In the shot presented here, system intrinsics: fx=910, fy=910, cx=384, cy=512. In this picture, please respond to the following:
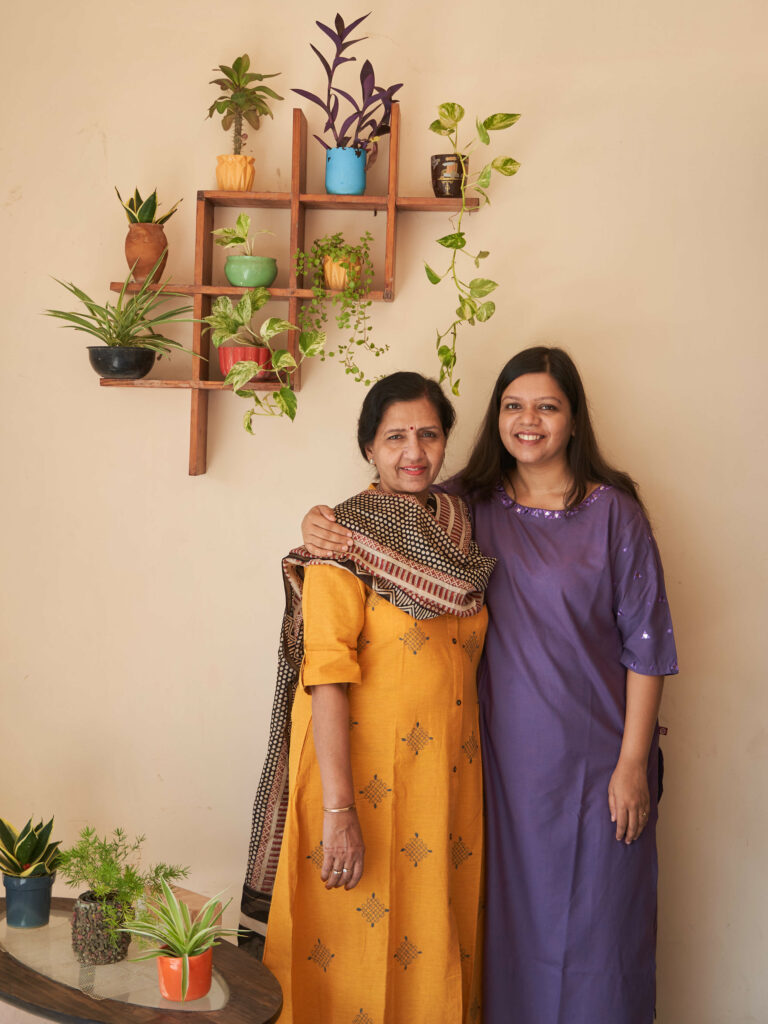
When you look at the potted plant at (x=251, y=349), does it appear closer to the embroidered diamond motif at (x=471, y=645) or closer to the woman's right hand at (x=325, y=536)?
the woman's right hand at (x=325, y=536)

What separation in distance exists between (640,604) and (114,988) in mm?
1110

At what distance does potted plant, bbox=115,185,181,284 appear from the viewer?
1946 millimetres

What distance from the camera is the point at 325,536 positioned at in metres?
1.62

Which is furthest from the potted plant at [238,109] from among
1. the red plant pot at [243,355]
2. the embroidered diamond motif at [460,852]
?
the embroidered diamond motif at [460,852]

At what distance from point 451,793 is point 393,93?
55.8 inches

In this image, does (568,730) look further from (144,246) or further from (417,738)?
(144,246)

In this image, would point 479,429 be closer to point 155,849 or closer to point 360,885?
point 360,885

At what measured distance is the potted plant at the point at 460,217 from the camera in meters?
1.86

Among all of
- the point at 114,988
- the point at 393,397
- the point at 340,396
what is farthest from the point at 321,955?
the point at 340,396

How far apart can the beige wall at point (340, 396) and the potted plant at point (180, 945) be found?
686 millimetres

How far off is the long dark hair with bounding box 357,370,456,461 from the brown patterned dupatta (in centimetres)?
12

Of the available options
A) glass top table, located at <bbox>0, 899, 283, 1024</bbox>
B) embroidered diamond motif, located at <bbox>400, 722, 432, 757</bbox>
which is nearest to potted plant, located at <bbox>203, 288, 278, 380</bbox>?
embroidered diamond motif, located at <bbox>400, 722, 432, 757</bbox>

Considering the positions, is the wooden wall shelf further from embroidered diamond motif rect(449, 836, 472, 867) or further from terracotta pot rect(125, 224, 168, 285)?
embroidered diamond motif rect(449, 836, 472, 867)

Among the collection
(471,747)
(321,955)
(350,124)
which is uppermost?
(350,124)
